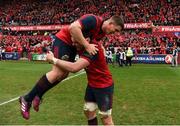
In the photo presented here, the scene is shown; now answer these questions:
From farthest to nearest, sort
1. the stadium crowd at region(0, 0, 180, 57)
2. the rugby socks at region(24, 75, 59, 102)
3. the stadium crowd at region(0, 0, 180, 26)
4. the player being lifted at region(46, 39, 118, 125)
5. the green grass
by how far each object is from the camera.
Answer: the stadium crowd at region(0, 0, 180, 26)
the stadium crowd at region(0, 0, 180, 57)
the green grass
the rugby socks at region(24, 75, 59, 102)
the player being lifted at region(46, 39, 118, 125)

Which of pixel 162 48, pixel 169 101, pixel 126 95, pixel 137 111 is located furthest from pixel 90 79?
pixel 162 48

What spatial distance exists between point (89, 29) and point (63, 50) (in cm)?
58

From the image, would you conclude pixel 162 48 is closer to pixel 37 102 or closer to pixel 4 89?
pixel 4 89

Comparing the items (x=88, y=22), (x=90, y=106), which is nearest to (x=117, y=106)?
(x=90, y=106)

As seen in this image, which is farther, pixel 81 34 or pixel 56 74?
pixel 56 74

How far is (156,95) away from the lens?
45.9ft

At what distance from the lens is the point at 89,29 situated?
21.8 feet

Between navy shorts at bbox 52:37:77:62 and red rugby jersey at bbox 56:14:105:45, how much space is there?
70 millimetres

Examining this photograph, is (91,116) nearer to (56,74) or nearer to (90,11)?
(56,74)

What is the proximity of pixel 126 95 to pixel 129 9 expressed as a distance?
34.1 m

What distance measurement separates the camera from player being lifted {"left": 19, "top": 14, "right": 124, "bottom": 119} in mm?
6442

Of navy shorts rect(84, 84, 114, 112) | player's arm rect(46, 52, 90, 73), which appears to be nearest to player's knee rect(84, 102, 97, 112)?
navy shorts rect(84, 84, 114, 112)

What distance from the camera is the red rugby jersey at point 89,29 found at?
6.57 metres

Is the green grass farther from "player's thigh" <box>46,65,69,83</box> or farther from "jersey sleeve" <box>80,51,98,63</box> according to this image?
"jersey sleeve" <box>80,51,98,63</box>
